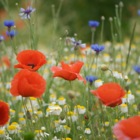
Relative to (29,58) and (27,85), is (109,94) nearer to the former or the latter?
(27,85)

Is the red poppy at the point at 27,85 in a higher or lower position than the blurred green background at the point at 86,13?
higher

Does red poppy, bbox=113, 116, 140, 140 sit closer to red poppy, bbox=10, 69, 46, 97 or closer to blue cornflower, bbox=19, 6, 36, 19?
red poppy, bbox=10, 69, 46, 97

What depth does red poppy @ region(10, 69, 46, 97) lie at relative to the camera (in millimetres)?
1685

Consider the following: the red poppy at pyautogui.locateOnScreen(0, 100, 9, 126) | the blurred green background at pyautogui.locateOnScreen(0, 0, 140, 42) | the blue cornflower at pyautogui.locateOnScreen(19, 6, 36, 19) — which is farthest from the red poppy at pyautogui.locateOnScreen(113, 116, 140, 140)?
the blurred green background at pyautogui.locateOnScreen(0, 0, 140, 42)

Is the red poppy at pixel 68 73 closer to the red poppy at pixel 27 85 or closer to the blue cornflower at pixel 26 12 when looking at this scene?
the red poppy at pixel 27 85

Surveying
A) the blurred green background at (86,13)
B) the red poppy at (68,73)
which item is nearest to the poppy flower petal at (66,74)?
the red poppy at (68,73)

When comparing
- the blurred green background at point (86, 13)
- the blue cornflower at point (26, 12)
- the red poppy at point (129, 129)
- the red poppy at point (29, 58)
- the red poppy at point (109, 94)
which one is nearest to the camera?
the red poppy at point (129, 129)

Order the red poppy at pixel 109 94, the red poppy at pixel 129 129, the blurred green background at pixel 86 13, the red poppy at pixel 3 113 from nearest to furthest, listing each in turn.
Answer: the red poppy at pixel 129 129
the red poppy at pixel 109 94
the red poppy at pixel 3 113
the blurred green background at pixel 86 13

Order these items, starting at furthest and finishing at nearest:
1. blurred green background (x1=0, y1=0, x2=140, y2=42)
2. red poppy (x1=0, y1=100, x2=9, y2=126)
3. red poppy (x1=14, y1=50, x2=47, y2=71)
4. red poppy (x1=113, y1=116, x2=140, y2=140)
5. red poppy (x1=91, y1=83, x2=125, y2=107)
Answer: blurred green background (x1=0, y1=0, x2=140, y2=42) → red poppy (x1=14, y1=50, x2=47, y2=71) → red poppy (x1=0, y1=100, x2=9, y2=126) → red poppy (x1=91, y1=83, x2=125, y2=107) → red poppy (x1=113, y1=116, x2=140, y2=140)

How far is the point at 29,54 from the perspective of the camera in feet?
6.11

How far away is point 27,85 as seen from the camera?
1.68m

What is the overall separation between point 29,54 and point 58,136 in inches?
18.2

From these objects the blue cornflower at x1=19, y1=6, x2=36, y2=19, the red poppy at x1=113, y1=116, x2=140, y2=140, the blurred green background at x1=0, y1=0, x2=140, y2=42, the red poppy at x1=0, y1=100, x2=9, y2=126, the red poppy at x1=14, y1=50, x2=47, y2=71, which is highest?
the blue cornflower at x1=19, y1=6, x2=36, y2=19

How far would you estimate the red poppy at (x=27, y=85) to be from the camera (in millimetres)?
1685
